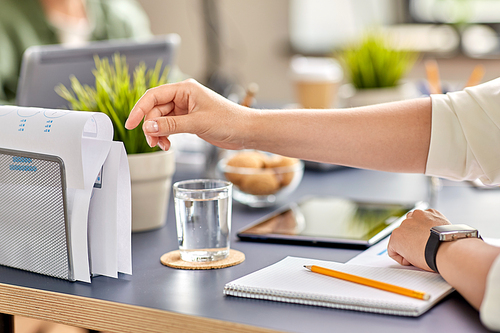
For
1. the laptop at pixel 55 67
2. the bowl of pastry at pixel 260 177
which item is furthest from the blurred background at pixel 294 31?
the bowl of pastry at pixel 260 177

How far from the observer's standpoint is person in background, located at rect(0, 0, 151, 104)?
233cm

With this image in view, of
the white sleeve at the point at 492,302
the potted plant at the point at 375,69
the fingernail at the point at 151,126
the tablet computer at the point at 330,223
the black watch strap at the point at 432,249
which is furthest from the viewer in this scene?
the potted plant at the point at 375,69

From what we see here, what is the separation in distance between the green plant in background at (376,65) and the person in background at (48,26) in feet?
4.26

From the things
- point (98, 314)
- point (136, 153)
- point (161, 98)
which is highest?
point (161, 98)

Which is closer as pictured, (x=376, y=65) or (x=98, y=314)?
(x=98, y=314)

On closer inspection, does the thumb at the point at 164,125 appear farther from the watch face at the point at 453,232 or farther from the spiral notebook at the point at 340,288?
the watch face at the point at 453,232

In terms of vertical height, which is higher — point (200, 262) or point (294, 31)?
point (294, 31)

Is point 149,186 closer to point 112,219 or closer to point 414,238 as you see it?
point 112,219

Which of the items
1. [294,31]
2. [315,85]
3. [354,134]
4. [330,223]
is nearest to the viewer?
[354,134]

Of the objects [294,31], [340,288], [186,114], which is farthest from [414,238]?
[294,31]

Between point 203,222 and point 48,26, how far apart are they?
2.08 meters

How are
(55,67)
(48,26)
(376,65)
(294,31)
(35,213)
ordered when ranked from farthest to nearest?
1. (294,31)
2. (48,26)
3. (376,65)
4. (55,67)
5. (35,213)

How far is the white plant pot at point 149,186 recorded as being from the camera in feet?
3.04

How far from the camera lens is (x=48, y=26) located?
99.0 inches
